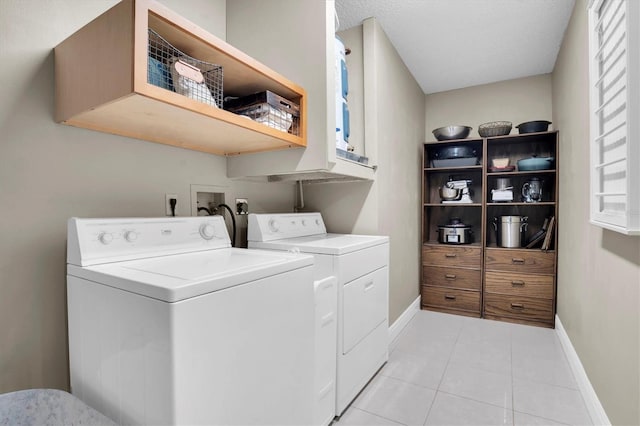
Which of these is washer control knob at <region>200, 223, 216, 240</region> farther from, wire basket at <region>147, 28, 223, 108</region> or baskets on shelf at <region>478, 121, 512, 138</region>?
baskets on shelf at <region>478, 121, 512, 138</region>

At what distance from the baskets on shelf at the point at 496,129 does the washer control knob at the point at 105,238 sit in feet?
10.8

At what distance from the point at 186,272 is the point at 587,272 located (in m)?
2.17

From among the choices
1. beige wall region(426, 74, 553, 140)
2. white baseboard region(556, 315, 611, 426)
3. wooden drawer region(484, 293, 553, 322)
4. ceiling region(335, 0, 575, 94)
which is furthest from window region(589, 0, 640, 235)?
beige wall region(426, 74, 553, 140)

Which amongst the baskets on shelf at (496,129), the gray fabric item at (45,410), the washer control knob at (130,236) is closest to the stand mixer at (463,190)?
the baskets on shelf at (496,129)

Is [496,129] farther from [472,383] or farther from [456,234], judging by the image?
[472,383]

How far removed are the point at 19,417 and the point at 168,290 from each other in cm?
61

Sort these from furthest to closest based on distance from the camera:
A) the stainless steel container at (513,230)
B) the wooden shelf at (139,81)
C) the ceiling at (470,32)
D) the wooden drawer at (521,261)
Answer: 1. the stainless steel container at (513,230)
2. the wooden drawer at (521,261)
3. the ceiling at (470,32)
4. the wooden shelf at (139,81)

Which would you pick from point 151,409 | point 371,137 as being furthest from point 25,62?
point 371,137

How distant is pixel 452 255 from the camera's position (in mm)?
3316

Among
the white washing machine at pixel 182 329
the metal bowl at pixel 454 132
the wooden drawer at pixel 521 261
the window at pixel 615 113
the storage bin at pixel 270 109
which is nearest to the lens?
the white washing machine at pixel 182 329

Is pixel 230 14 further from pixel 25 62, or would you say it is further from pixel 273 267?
pixel 273 267

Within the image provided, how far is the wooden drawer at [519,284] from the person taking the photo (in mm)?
2920

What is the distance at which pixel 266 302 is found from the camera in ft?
3.46

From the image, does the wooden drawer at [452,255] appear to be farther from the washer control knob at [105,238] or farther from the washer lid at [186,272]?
the washer control knob at [105,238]
